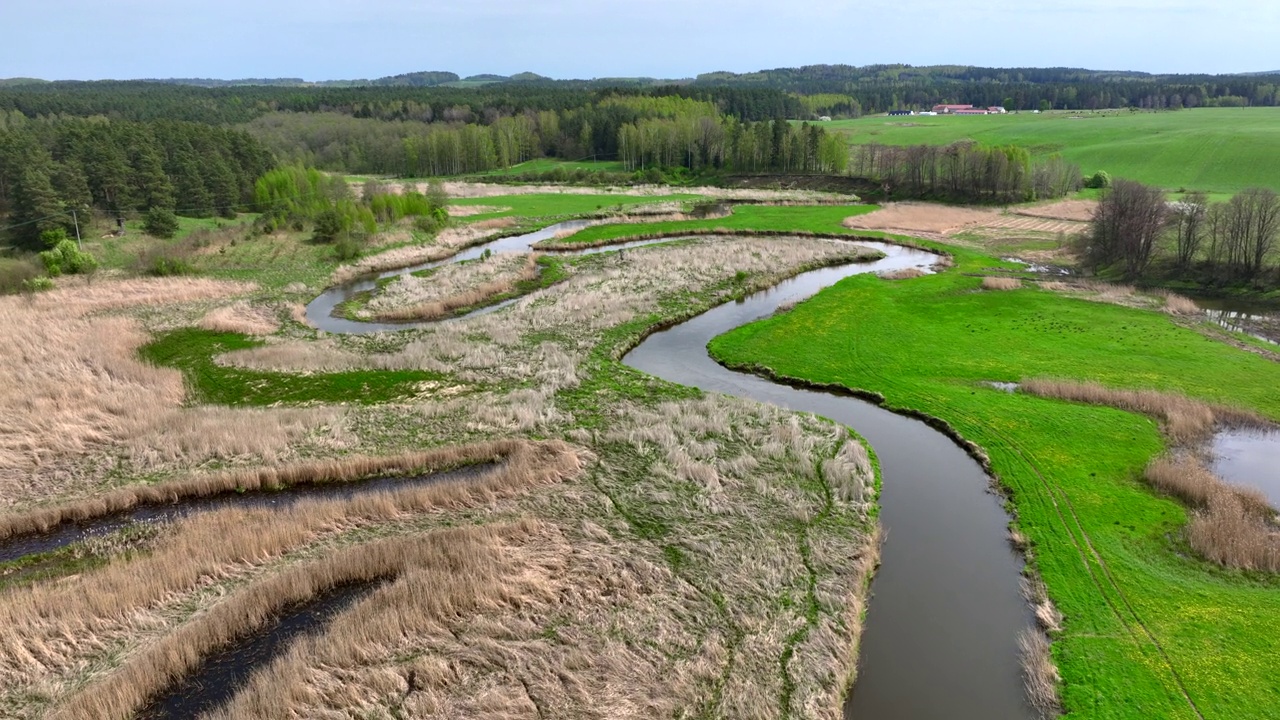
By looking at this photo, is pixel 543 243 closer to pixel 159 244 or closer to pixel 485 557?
pixel 159 244

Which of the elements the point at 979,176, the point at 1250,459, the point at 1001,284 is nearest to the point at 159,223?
the point at 1001,284

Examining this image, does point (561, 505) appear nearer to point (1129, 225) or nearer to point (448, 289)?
point (448, 289)

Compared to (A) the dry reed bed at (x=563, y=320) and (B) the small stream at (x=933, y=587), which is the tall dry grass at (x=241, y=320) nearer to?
(A) the dry reed bed at (x=563, y=320)

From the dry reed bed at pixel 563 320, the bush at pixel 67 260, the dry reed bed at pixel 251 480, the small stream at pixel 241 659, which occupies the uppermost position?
the bush at pixel 67 260

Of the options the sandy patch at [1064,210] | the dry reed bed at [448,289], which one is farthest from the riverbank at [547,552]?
the sandy patch at [1064,210]

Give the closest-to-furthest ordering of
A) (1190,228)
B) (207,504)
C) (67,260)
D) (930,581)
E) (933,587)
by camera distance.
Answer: (933,587) < (930,581) < (207,504) < (1190,228) < (67,260)

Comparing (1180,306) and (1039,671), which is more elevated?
(1180,306)
